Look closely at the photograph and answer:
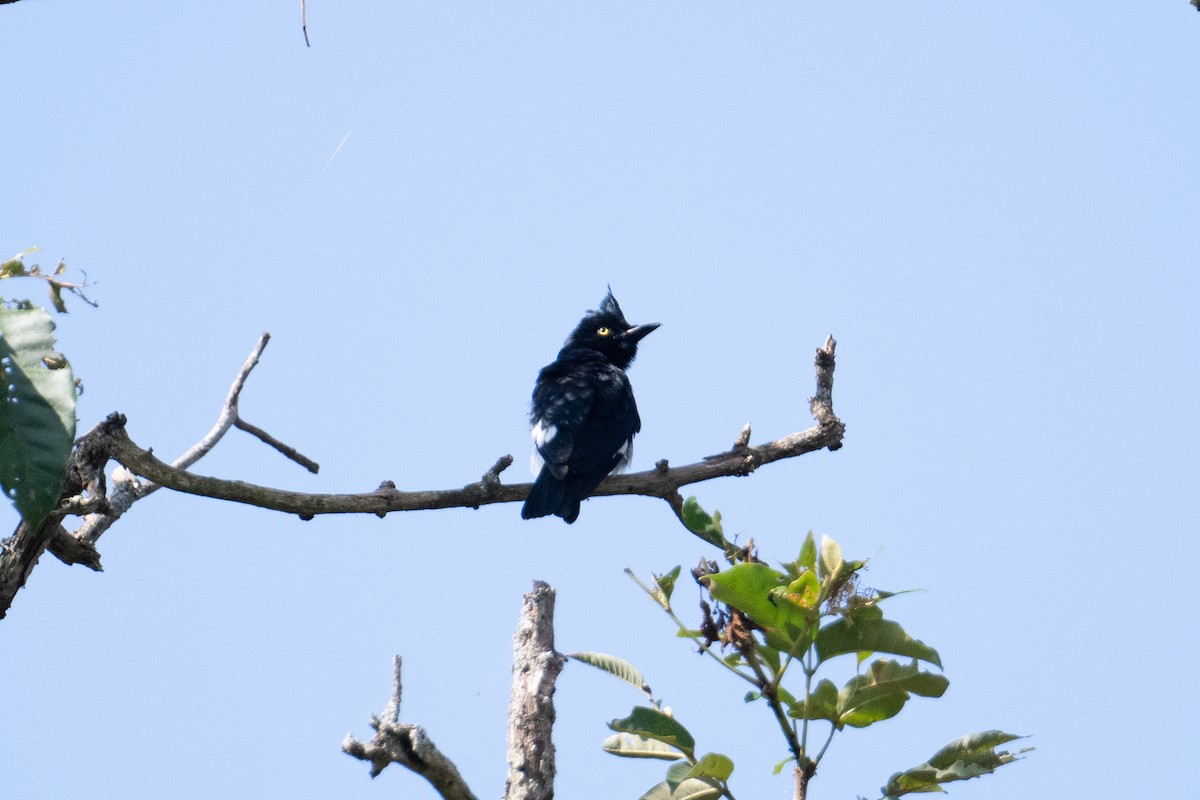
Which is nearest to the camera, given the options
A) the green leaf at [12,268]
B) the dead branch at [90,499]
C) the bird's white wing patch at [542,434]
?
the dead branch at [90,499]

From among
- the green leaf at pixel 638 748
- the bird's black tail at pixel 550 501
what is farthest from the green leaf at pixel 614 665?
the bird's black tail at pixel 550 501

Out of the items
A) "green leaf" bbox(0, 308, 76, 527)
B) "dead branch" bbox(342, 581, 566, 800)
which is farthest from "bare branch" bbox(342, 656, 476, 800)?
"green leaf" bbox(0, 308, 76, 527)

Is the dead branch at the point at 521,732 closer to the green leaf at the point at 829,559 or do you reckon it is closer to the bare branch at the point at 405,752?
the bare branch at the point at 405,752

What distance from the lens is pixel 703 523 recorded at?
2.48m

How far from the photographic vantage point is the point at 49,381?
1.62m

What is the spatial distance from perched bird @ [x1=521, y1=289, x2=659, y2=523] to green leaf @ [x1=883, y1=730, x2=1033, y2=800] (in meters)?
2.96

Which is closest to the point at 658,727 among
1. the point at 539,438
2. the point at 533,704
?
the point at 533,704

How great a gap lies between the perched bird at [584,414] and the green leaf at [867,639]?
2939 millimetres

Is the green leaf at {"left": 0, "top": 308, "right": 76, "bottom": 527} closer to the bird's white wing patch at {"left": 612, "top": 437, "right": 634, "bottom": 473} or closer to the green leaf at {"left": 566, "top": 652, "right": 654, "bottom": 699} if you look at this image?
the green leaf at {"left": 566, "top": 652, "right": 654, "bottom": 699}

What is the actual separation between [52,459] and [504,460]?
9.42 ft

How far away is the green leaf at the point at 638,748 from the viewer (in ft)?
7.84

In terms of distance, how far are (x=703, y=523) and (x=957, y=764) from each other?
2.24 ft

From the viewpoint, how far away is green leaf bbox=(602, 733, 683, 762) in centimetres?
239

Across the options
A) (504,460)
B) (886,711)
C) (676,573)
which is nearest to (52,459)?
(676,573)
